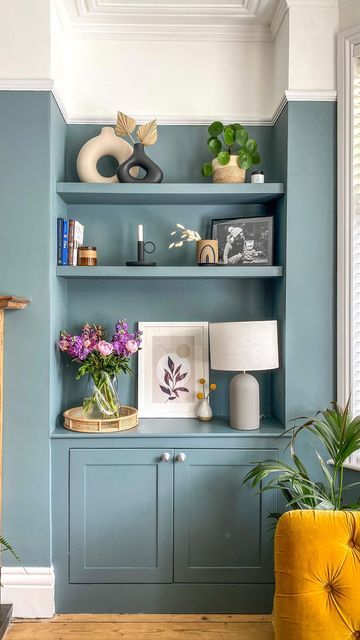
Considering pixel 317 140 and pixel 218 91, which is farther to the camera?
pixel 218 91

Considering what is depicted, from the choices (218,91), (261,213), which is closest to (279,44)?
(218,91)

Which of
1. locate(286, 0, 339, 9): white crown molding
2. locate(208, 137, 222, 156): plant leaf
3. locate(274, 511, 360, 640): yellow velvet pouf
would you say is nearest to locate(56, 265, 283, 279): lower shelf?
locate(208, 137, 222, 156): plant leaf

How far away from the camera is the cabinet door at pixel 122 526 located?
213 cm

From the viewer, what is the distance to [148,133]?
2.26 m

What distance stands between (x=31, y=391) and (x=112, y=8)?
192 centimetres

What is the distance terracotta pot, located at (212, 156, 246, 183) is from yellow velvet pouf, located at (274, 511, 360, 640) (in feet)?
5.09

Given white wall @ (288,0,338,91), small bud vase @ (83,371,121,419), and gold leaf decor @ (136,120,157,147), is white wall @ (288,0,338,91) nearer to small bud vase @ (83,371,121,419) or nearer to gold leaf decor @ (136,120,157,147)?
gold leaf decor @ (136,120,157,147)

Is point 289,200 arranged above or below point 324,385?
above

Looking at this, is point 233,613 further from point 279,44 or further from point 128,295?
point 279,44

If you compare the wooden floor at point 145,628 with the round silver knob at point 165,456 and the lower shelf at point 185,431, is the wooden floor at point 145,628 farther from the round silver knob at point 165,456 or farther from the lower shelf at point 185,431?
the lower shelf at point 185,431

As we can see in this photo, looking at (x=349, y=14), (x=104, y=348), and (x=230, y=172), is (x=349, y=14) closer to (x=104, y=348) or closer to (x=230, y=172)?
(x=230, y=172)

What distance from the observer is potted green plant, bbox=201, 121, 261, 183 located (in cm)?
222

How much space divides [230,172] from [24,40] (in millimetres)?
1115

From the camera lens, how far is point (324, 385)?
2.17m
